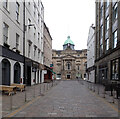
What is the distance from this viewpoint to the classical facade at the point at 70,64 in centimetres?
7881

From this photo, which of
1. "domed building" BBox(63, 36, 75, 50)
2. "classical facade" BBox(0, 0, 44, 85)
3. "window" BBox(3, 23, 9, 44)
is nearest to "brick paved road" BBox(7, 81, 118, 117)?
"classical facade" BBox(0, 0, 44, 85)

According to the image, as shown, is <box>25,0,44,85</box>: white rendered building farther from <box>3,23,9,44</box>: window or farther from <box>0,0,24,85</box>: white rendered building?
<box>3,23,9,44</box>: window

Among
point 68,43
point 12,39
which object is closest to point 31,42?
point 12,39

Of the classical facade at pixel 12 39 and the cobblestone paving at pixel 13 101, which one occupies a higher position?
the classical facade at pixel 12 39

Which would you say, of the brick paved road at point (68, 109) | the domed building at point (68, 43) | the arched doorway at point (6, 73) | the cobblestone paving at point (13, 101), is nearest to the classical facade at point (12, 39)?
the arched doorway at point (6, 73)

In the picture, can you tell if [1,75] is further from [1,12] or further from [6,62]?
[1,12]

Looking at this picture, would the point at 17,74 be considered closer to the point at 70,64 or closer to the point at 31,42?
the point at 31,42

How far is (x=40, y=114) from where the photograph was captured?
7070 mm

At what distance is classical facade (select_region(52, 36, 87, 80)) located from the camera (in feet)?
259

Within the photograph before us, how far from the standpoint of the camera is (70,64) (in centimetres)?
8044

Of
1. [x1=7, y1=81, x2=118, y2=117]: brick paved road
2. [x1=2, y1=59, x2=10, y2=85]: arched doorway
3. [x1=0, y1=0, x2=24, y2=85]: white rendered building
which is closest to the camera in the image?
[x1=7, y1=81, x2=118, y2=117]: brick paved road

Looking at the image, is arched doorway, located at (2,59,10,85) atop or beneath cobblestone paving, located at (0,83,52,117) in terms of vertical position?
atop

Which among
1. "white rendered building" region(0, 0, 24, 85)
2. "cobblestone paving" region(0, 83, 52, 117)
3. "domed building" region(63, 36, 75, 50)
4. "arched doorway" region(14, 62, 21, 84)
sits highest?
"domed building" region(63, 36, 75, 50)

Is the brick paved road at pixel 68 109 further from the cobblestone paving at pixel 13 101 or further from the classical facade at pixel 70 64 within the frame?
the classical facade at pixel 70 64
